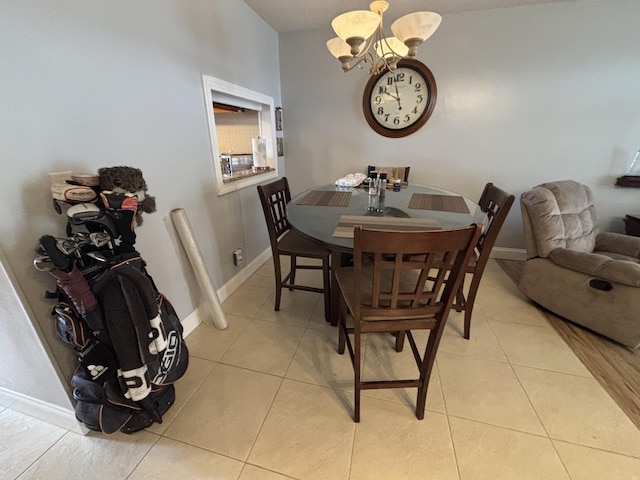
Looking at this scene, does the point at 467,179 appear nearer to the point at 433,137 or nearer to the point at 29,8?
the point at 433,137

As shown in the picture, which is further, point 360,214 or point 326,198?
point 326,198

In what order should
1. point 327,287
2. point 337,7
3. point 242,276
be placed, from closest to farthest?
point 327,287, point 337,7, point 242,276

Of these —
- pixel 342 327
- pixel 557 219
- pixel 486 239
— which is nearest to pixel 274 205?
pixel 342 327

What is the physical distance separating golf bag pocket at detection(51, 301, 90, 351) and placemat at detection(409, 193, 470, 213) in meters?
1.87

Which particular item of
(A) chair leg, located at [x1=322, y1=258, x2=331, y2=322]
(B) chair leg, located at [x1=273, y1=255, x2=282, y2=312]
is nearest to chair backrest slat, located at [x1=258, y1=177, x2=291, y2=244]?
(B) chair leg, located at [x1=273, y1=255, x2=282, y2=312]

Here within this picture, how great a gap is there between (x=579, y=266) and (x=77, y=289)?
2784 millimetres

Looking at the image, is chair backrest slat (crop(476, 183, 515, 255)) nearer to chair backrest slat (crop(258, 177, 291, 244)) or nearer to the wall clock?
chair backrest slat (crop(258, 177, 291, 244))

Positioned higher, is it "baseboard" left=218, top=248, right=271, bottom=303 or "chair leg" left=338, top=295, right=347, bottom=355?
"chair leg" left=338, top=295, right=347, bottom=355

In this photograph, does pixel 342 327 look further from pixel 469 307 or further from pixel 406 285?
pixel 469 307

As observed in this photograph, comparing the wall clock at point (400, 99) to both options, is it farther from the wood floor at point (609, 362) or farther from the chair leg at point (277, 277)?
the wood floor at point (609, 362)

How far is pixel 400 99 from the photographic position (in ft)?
9.19

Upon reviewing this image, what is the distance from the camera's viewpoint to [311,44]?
2832mm

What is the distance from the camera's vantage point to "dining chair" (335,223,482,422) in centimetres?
92

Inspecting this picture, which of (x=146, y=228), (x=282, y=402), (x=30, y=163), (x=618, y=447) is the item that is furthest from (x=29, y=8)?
(x=618, y=447)
